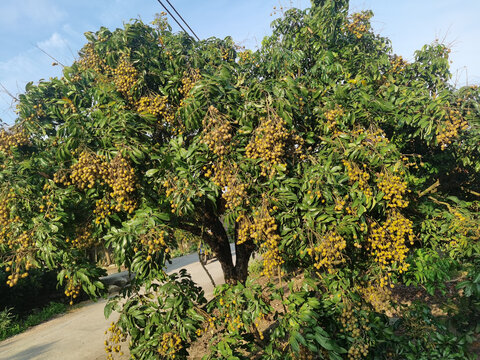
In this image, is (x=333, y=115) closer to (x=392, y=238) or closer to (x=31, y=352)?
(x=392, y=238)

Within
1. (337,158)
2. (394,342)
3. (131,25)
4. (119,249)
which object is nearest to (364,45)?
(337,158)

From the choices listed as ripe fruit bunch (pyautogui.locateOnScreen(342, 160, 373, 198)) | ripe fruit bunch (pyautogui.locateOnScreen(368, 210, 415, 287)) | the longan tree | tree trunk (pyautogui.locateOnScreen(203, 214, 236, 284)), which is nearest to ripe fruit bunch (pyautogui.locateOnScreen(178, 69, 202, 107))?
the longan tree

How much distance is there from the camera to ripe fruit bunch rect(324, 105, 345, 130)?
312 cm

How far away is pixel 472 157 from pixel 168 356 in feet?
16.1

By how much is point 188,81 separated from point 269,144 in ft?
5.37

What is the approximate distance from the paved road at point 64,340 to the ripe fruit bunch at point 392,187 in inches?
238

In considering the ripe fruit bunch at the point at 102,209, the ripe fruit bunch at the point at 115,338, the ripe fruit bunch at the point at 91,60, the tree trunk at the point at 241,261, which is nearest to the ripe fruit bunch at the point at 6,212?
the ripe fruit bunch at the point at 102,209

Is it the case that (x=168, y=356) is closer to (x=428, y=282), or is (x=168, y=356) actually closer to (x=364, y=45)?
(x=428, y=282)

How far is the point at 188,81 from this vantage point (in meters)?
3.69

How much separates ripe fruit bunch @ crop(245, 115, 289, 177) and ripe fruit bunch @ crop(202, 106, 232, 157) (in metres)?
0.26

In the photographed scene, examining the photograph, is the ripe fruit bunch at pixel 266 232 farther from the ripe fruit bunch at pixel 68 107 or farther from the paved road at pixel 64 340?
the paved road at pixel 64 340

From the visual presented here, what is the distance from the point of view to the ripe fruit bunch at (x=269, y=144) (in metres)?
2.81

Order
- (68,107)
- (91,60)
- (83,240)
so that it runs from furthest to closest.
→ 1. (91,60)
2. (68,107)
3. (83,240)

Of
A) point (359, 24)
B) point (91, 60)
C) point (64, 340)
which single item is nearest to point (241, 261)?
point (91, 60)
